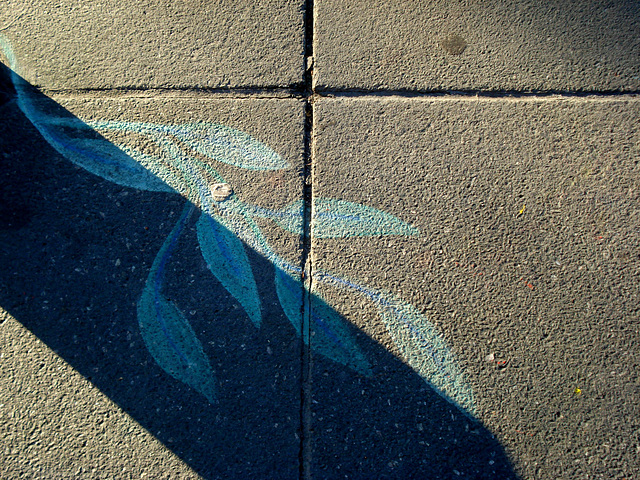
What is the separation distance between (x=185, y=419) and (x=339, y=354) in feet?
2.17

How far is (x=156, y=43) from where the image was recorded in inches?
86.3

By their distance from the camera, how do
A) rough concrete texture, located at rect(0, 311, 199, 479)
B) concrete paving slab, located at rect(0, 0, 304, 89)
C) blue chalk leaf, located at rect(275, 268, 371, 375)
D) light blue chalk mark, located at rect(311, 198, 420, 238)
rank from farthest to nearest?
concrete paving slab, located at rect(0, 0, 304, 89) → light blue chalk mark, located at rect(311, 198, 420, 238) → blue chalk leaf, located at rect(275, 268, 371, 375) → rough concrete texture, located at rect(0, 311, 199, 479)

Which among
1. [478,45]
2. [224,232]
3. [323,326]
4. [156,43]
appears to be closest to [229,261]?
[224,232]

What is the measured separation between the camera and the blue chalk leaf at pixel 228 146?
79.7 inches

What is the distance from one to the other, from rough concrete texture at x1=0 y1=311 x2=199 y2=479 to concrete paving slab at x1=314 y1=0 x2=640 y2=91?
68.8 inches

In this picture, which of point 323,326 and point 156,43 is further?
point 156,43

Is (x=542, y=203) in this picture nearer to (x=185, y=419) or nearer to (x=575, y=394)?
(x=575, y=394)

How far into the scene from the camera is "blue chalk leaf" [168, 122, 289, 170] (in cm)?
202

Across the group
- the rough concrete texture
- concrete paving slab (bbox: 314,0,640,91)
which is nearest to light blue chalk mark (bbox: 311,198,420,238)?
concrete paving slab (bbox: 314,0,640,91)

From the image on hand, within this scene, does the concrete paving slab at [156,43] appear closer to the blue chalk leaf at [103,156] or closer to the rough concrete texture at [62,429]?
the blue chalk leaf at [103,156]

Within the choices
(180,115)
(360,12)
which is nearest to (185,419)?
(180,115)

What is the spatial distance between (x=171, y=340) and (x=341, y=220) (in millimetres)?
889

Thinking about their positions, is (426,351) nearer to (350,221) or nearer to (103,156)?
(350,221)

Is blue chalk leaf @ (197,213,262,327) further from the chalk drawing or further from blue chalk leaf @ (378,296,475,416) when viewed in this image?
blue chalk leaf @ (378,296,475,416)
